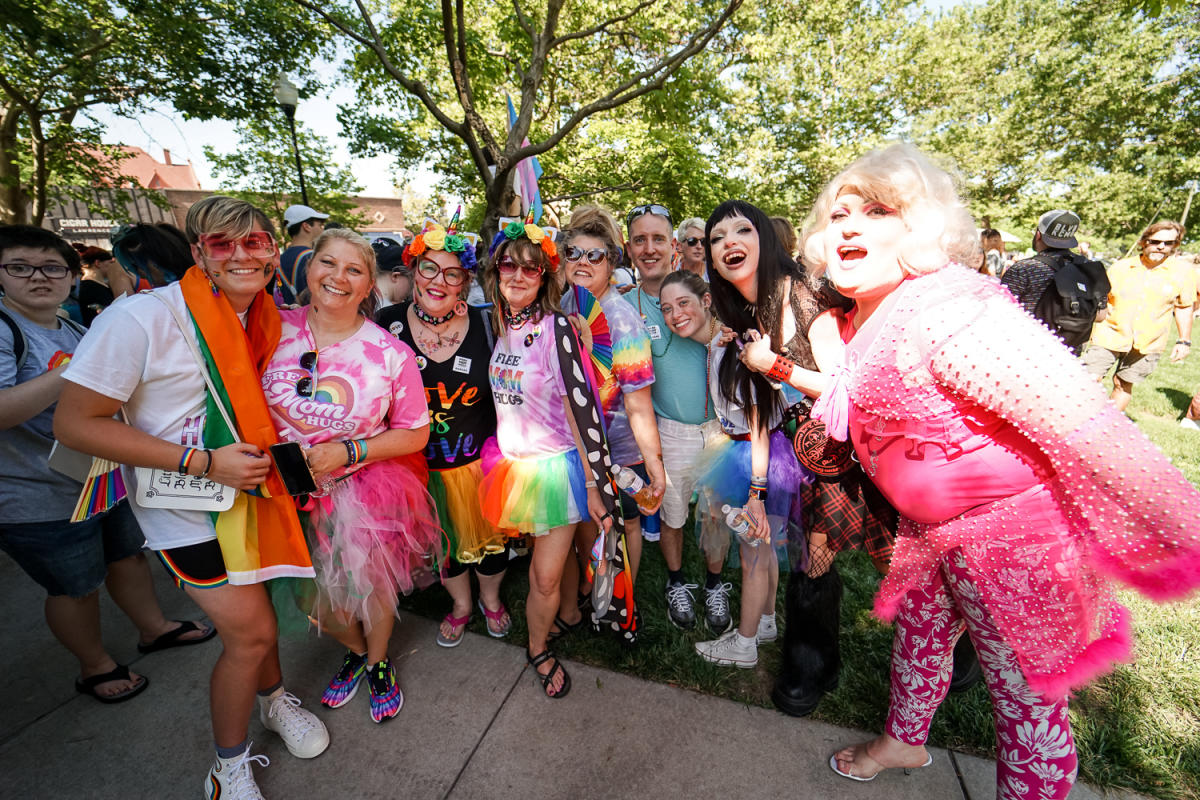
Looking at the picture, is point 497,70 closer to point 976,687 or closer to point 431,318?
point 431,318

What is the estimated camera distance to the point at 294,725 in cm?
227

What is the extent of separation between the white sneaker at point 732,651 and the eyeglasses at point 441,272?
2275mm

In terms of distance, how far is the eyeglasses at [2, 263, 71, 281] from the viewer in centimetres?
218

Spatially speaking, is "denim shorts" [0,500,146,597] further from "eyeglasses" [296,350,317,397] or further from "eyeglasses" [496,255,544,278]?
"eyeglasses" [496,255,544,278]

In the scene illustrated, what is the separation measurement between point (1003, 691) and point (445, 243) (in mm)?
2690

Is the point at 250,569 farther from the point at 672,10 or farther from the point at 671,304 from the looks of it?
the point at 672,10

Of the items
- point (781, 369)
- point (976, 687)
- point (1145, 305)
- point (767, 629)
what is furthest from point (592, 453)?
point (1145, 305)

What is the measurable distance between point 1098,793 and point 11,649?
17.6 ft

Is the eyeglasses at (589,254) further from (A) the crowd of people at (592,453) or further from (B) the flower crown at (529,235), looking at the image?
(B) the flower crown at (529,235)

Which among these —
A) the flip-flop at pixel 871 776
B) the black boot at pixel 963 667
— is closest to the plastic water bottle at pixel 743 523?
the flip-flop at pixel 871 776

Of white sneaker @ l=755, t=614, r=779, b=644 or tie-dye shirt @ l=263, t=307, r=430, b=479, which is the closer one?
tie-dye shirt @ l=263, t=307, r=430, b=479

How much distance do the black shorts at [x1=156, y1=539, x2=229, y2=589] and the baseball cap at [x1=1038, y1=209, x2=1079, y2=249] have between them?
672cm

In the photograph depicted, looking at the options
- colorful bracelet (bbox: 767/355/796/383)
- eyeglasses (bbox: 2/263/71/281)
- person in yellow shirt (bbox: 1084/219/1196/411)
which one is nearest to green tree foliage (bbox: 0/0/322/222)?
eyeglasses (bbox: 2/263/71/281)

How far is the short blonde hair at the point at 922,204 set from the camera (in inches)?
56.6
